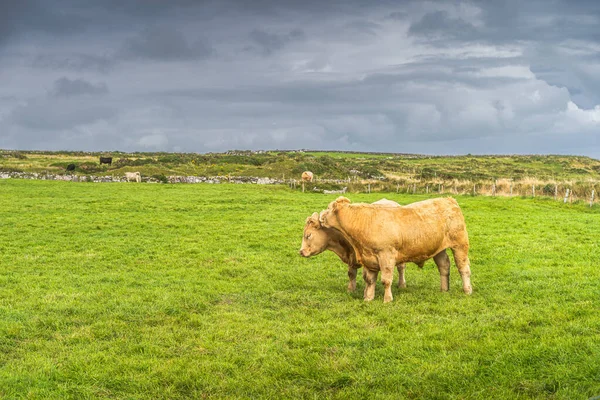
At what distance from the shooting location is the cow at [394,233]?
1162cm

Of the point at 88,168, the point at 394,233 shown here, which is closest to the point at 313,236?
the point at 394,233

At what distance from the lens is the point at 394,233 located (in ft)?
38.2

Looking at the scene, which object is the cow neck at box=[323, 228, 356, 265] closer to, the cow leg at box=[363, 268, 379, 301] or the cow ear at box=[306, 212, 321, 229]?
the cow ear at box=[306, 212, 321, 229]

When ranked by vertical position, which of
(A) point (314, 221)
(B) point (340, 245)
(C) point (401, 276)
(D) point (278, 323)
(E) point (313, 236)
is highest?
(A) point (314, 221)

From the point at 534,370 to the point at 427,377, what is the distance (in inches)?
60.7

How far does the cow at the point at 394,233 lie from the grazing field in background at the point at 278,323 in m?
0.75

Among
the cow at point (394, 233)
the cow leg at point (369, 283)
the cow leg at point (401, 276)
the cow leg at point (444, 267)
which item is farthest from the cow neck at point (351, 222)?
the cow leg at point (444, 267)

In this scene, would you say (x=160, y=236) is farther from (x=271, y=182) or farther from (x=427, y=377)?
(x=271, y=182)

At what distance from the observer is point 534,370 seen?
7402 mm

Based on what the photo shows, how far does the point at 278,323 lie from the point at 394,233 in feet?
11.2

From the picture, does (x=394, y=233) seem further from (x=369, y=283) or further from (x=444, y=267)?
(x=444, y=267)

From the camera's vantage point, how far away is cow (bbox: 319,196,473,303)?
1162 cm

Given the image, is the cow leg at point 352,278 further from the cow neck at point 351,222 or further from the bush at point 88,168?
the bush at point 88,168

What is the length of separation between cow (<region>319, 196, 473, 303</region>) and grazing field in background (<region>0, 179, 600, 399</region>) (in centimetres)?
75
